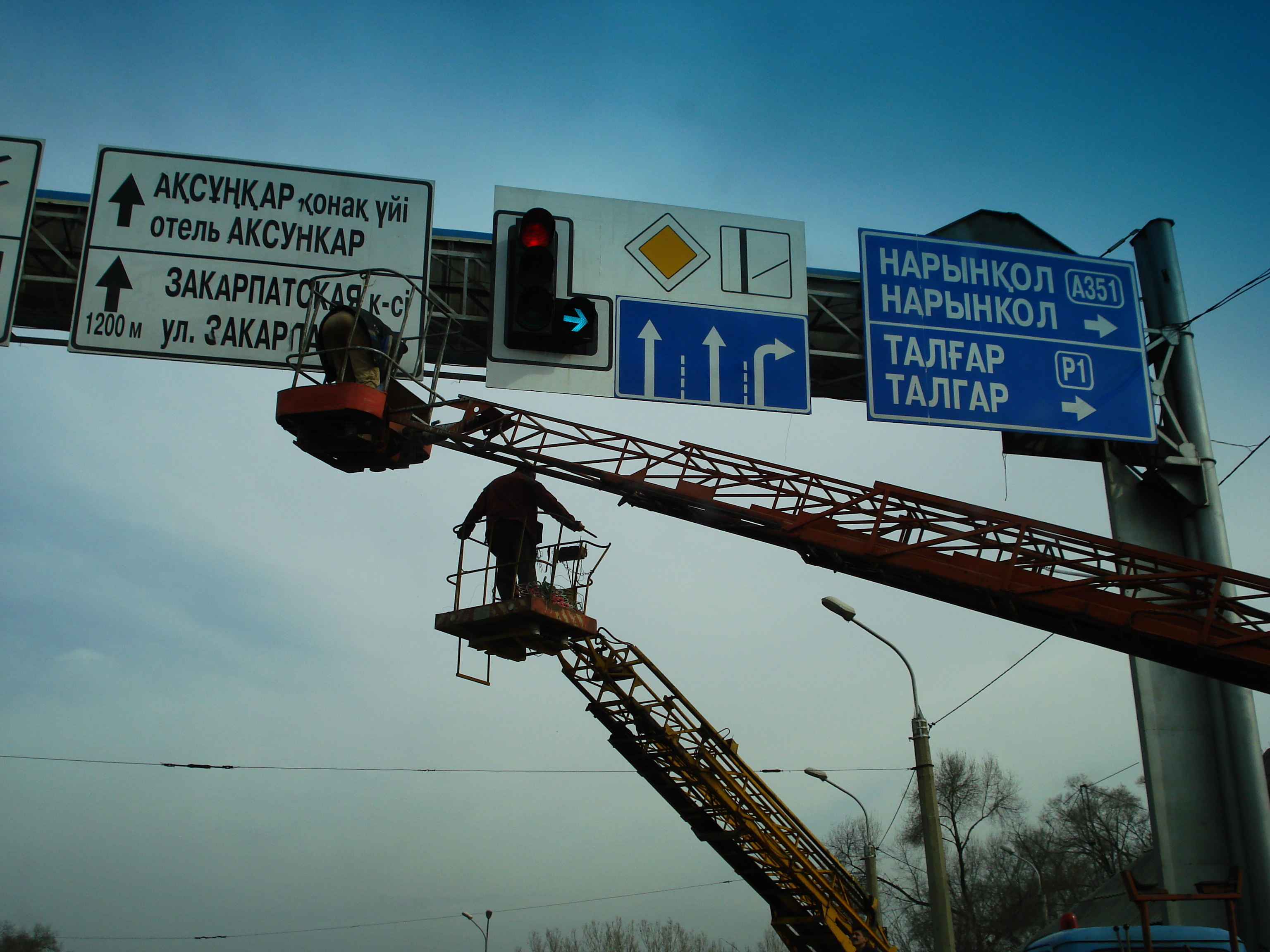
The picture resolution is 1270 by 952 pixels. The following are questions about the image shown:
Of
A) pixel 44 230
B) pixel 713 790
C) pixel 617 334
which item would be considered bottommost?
pixel 713 790

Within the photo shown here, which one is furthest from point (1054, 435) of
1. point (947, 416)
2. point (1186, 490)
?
point (1186, 490)

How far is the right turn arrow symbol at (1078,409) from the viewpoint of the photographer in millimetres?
14430

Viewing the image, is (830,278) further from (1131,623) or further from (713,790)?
(713,790)

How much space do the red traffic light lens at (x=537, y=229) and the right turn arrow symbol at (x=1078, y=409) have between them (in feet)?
27.9

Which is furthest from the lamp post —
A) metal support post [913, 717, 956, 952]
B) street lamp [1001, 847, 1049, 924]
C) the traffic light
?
street lamp [1001, 847, 1049, 924]

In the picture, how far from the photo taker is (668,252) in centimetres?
1370

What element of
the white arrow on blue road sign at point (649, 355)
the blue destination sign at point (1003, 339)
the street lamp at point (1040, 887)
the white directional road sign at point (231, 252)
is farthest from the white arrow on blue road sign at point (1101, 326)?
the street lamp at point (1040, 887)

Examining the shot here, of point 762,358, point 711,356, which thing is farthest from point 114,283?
point 762,358

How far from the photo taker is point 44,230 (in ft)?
54.5

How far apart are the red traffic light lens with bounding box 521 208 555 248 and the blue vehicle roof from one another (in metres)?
8.12

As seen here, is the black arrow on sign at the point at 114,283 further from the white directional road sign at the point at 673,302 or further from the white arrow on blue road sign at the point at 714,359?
the white arrow on blue road sign at the point at 714,359

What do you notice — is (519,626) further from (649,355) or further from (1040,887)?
(1040,887)

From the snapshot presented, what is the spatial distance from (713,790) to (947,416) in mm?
8614

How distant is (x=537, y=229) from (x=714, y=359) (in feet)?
13.3
